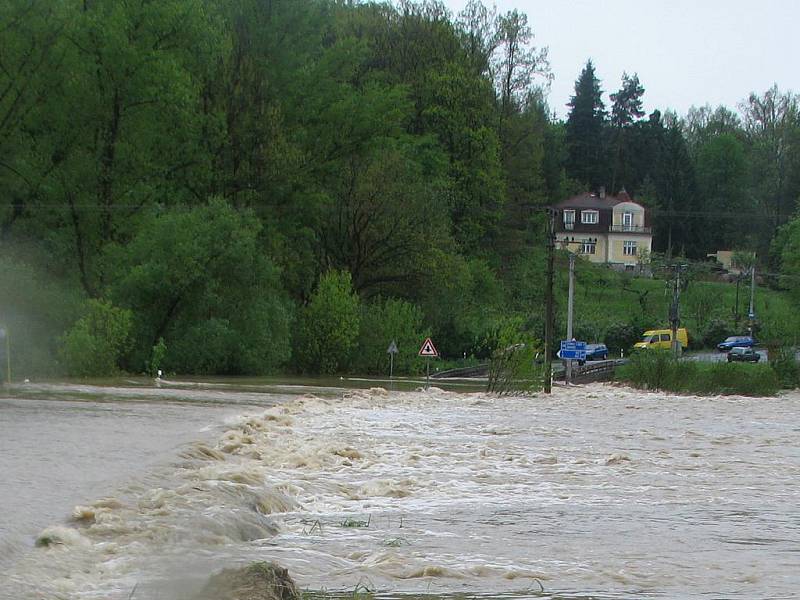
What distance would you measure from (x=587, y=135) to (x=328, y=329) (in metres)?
75.3

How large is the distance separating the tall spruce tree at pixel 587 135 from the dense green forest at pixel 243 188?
41761mm

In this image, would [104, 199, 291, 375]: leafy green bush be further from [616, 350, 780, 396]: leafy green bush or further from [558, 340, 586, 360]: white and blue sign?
[616, 350, 780, 396]: leafy green bush

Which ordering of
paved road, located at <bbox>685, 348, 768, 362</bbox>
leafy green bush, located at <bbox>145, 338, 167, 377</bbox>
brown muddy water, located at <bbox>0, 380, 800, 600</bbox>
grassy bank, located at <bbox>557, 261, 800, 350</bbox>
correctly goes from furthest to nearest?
grassy bank, located at <bbox>557, 261, 800, 350</bbox>, paved road, located at <bbox>685, 348, 768, 362</bbox>, leafy green bush, located at <bbox>145, 338, 167, 377</bbox>, brown muddy water, located at <bbox>0, 380, 800, 600</bbox>

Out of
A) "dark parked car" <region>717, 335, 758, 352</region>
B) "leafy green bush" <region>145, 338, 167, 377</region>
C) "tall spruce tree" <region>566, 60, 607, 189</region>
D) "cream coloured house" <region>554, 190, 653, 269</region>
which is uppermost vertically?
"tall spruce tree" <region>566, 60, 607, 189</region>

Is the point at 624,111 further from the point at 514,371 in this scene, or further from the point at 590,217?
the point at 514,371

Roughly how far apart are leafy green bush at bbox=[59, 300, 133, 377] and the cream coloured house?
73415mm

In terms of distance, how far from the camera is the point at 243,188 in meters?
61.1

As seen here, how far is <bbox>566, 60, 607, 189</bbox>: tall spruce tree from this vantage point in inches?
4993

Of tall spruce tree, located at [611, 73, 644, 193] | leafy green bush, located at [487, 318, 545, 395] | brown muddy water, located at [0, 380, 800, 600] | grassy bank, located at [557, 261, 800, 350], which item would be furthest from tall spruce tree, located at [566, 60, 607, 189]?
brown muddy water, located at [0, 380, 800, 600]

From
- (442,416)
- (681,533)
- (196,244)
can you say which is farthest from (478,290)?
(681,533)

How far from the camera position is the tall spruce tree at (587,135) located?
4993 inches

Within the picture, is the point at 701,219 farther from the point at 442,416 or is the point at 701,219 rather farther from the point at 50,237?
the point at 442,416

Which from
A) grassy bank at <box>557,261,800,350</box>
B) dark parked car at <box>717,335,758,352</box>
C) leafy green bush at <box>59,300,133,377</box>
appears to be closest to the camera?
leafy green bush at <box>59,300,133,377</box>

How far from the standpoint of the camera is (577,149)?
420ft
